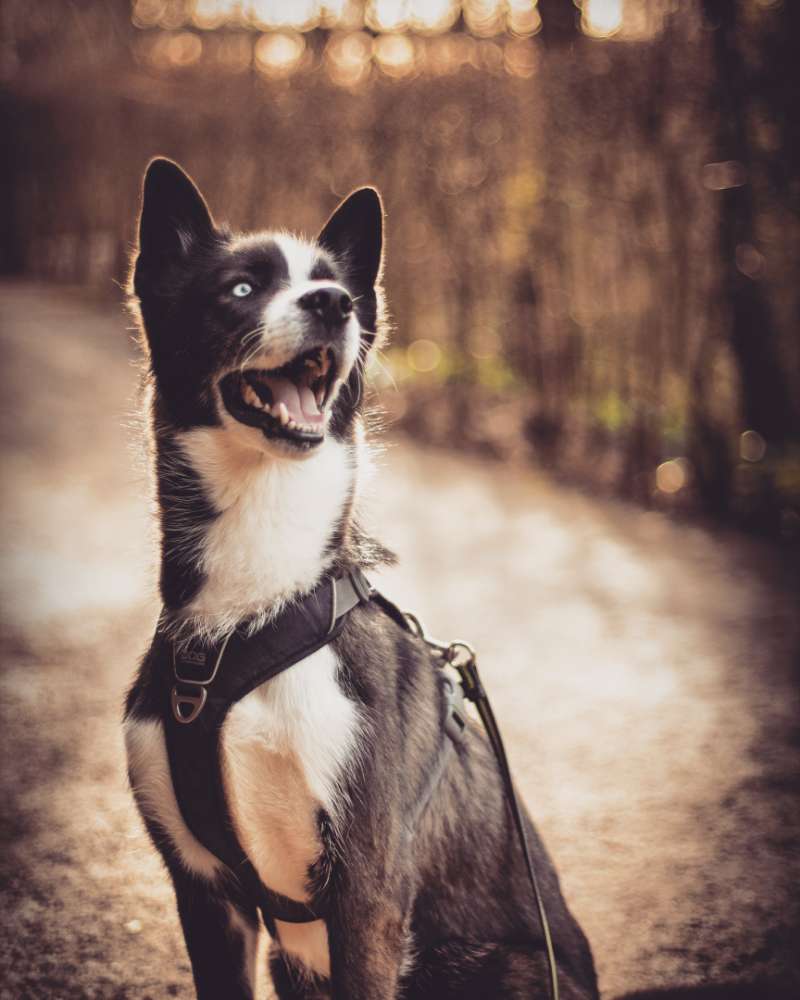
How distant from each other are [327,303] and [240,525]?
1.64 feet

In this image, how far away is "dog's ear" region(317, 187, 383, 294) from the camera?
7.64 ft

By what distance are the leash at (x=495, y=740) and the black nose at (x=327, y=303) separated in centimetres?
62

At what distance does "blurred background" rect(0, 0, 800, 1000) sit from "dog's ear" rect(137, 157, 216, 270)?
48 cm

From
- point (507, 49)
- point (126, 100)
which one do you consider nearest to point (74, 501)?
point (507, 49)

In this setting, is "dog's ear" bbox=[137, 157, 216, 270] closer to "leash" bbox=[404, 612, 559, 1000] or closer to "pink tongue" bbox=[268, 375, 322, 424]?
"pink tongue" bbox=[268, 375, 322, 424]

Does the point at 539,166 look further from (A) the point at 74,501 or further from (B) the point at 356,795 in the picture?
(B) the point at 356,795

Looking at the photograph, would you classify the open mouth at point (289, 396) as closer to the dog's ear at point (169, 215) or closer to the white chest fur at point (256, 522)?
the white chest fur at point (256, 522)

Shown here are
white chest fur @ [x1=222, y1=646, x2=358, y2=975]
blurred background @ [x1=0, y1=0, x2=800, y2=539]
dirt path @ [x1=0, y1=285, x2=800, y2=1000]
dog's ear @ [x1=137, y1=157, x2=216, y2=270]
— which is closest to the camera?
white chest fur @ [x1=222, y1=646, x2=358, y2=975]

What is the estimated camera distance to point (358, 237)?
2340 millimetres

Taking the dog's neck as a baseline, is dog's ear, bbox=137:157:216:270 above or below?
above

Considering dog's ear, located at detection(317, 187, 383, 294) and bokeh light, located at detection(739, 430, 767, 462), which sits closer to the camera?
dog's ear, located at detection(317, 187, 383, 294)

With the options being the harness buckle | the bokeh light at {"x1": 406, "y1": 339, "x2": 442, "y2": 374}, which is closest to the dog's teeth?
the harness buckle

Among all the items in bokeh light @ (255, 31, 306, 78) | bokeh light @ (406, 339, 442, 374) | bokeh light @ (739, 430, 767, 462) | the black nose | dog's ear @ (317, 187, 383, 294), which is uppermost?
bokeh light @ (255, 31, 306, 78)

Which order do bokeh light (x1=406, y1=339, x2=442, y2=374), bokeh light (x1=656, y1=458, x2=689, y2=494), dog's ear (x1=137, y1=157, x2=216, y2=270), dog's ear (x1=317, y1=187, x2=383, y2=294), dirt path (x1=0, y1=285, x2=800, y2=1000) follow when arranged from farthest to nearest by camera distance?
bokeh light (x1=406, y1=339, x2=442, y2=374) < bokeh light (x1=656, y1=458, x2=689, y2=494) < dirt path (x1=0, y1=285, x2=800, y2=1000) < dog's ear (x1=317, y1=187, x2=383, y2=294) < dog's ear (x1=137, y1=157, x2=216, y2=270)
